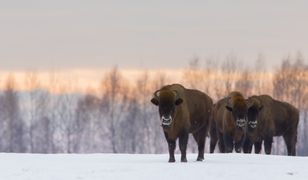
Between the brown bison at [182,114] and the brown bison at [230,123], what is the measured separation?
12.1ft

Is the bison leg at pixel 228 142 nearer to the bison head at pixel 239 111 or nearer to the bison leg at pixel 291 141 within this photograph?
the bison head at pixel 239 111

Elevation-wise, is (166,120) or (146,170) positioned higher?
(166,120)

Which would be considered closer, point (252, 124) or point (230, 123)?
point (230, 123)

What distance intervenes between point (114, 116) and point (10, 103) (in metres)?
12.0

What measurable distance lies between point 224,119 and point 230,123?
1.51 ft

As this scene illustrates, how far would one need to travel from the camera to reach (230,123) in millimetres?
36906

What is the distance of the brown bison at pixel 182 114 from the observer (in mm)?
26844

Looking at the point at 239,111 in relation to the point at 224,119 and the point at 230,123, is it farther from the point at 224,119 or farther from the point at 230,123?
the point at 224,119

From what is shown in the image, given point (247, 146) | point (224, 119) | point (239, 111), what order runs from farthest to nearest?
point (247, 146)
point (224, 119)
point (239, 111)

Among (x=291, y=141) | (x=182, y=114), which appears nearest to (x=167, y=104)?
(x=182, y=114)

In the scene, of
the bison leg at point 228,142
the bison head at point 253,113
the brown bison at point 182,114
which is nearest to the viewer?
the brown bison at point 182,114

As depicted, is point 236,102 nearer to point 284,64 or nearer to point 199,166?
point 199,166

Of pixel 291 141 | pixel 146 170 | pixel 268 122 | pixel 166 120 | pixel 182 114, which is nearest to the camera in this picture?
pixel 146 170

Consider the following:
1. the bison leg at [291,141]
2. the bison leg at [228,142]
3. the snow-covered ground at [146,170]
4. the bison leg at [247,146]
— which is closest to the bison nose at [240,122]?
the bison leg at [228,142]
